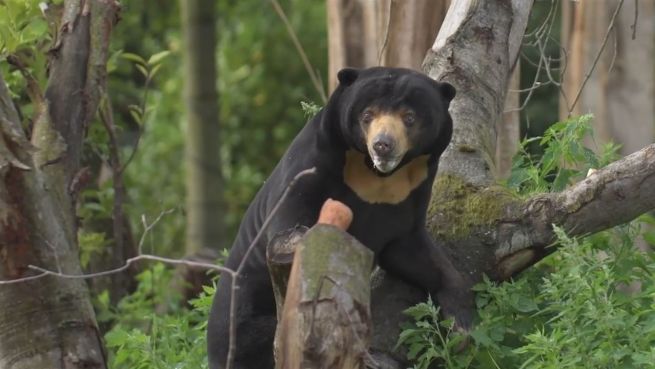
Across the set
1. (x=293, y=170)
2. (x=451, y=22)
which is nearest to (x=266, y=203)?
(x=293, y=170)

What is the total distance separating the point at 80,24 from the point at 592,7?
510cm

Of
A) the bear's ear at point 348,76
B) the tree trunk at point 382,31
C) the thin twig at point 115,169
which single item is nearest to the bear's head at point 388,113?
the bear's ear at point 348,76

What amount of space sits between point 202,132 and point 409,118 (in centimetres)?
625

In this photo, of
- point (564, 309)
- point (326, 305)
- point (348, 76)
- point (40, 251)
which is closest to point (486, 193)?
point (348, 76)

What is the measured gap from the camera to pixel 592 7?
10.4 meters

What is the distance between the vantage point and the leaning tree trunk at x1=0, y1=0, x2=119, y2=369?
5602mm

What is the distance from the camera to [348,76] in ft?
17.4

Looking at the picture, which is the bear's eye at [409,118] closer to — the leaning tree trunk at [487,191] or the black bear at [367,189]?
the black bear at [367,189]

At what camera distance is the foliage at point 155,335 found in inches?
234

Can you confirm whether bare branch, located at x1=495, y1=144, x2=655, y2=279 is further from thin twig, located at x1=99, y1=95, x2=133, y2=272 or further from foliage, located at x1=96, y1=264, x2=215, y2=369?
thin twig, located at x1=99, y1=95, x2=133, y2=272

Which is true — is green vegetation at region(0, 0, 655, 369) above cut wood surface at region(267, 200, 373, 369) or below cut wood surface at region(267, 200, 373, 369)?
below

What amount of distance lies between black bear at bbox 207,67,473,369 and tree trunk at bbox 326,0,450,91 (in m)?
2.06

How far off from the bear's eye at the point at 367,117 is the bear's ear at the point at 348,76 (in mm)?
191

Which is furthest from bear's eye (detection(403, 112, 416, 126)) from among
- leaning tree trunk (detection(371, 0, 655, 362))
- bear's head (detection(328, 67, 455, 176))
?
leaning tree trunk (detection(371, 0, 655, 362))
